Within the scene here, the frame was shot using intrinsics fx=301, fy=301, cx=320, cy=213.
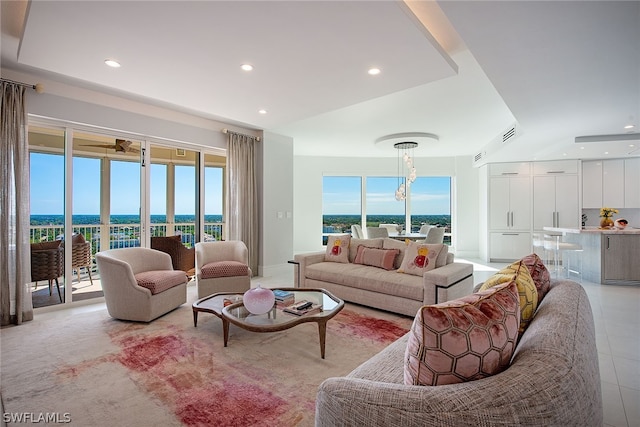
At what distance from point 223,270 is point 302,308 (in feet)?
5.39

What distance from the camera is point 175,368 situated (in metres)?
2.23

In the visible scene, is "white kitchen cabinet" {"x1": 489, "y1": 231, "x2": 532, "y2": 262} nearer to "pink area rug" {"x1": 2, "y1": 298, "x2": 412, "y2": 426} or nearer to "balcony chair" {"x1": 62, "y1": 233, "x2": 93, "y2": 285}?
"pink area rug" {"x1": 2, "y1": 298, "x2": 412, "y2": 426}

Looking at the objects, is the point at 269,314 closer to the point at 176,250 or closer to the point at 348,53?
the point at 348,53

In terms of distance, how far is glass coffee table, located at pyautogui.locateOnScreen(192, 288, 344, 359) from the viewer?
2.32 meters

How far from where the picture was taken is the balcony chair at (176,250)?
15.2 ft

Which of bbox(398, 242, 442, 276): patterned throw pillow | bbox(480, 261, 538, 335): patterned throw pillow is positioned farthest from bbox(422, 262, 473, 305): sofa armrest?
bbox(480, 261, 538, 335): patterned throw pillow

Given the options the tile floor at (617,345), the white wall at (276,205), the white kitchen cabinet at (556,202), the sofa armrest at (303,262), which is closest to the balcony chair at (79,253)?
the tile floor at (617,345)

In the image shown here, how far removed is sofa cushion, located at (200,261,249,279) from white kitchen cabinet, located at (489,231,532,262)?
20.0 ft

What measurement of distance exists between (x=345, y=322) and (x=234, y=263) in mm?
1719

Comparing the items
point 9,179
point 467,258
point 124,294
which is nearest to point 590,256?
point 467,258

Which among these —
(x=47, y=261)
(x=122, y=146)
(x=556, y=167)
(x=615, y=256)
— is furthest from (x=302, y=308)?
(x=556, y=167)

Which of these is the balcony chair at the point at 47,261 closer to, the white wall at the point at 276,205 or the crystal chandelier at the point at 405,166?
the white wall at the point at 276,205

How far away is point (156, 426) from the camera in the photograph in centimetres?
163

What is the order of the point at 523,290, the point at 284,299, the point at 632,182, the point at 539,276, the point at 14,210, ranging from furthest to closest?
the point at 632,182, the point at 14,210, the point at 284,299, the point at 539,276, the point at 523,290
